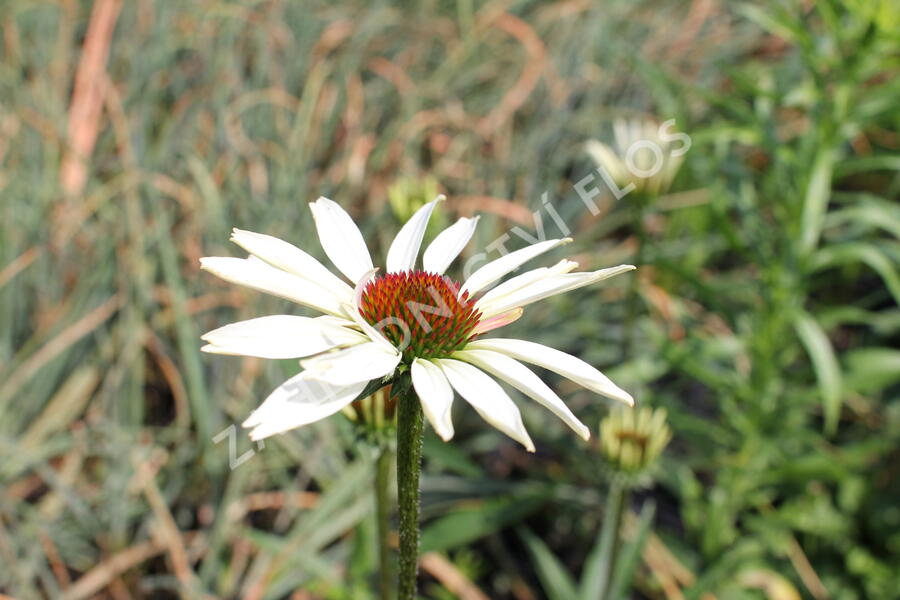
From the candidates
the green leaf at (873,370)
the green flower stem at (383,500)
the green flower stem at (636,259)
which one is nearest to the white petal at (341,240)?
the green flower stem at (383,500)

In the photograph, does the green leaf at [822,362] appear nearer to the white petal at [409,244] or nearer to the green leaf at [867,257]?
the green leaf at [867,257]

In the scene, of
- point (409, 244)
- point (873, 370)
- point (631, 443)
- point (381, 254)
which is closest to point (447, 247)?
point (409, 244)

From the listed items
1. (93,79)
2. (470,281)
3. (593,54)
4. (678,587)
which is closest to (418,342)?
(470,281)

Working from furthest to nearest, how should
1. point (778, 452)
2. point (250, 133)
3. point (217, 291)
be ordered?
point (250, 133) < point (217, 291) < point (778, 452)

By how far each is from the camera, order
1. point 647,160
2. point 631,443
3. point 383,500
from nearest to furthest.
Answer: point 383,500, point 631,443, point 647,160

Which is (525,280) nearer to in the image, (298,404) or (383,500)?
(298,404)

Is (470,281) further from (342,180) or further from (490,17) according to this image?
(490,17)
